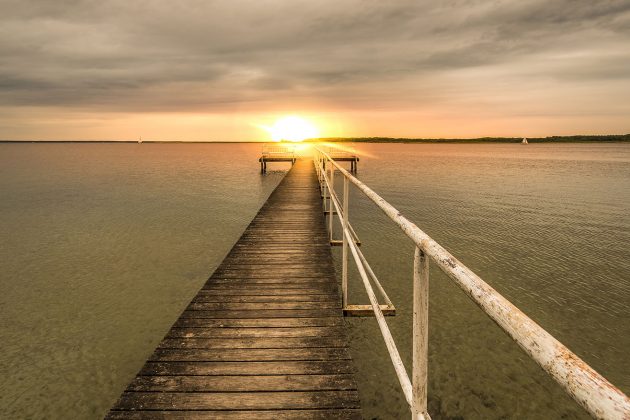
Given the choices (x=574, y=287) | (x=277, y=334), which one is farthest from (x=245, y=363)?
(x=574, y=287)

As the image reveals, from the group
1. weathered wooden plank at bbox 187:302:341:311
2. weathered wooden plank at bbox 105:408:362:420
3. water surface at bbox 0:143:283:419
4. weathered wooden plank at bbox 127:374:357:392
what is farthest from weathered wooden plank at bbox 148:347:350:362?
water surface at bbox 0:143:283:419

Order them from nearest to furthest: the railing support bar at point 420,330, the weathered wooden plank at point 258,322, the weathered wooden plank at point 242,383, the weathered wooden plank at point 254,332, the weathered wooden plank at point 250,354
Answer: the railing support bar at point 420,330 → the weathered wooden plank at point 242,383 → the weathered wooden plank at point 250,354 → the weathered wooden plank at point 254,332 → the weathered wooden plank at point 258,322

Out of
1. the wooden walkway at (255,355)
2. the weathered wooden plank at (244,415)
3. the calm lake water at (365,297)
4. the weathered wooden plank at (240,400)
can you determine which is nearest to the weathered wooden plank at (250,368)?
the wooden walkway at (255,355)

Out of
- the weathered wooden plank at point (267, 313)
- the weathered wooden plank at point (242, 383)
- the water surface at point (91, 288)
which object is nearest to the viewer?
the weathered wooden plank at point (242, 383)

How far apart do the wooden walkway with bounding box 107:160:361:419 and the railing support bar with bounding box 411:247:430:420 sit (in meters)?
0.91

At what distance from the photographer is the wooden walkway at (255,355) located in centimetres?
252

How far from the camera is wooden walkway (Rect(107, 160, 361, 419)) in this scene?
2516 millimetres

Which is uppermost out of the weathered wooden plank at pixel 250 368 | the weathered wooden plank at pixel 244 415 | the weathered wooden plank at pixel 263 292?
the weathered wooden plank at pixel 263 292

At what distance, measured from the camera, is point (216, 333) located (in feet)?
11.4

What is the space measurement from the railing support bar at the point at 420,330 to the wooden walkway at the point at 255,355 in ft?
2.98

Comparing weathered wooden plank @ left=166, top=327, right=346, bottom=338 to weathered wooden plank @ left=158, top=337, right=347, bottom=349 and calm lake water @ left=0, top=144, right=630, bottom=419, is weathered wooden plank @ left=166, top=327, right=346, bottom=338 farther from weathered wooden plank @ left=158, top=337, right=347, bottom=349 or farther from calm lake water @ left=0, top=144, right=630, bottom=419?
calm lake water @ left=0, top=144, right=630, bottom=419

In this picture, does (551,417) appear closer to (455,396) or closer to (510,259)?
(455,396)

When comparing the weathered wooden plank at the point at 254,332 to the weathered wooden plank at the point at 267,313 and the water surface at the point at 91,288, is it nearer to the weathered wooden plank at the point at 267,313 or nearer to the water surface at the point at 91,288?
the weathered wooden plank at the point at 267,313

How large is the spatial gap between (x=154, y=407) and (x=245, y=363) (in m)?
0.75
